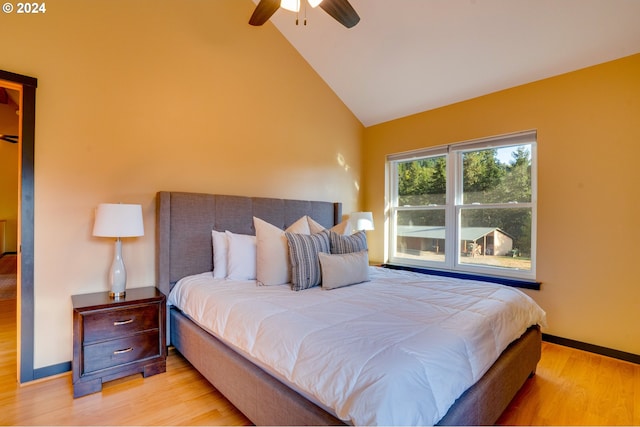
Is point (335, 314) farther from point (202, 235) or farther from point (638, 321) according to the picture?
point (638, 321)

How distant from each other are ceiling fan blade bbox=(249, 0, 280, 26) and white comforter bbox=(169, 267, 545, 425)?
1939 mm

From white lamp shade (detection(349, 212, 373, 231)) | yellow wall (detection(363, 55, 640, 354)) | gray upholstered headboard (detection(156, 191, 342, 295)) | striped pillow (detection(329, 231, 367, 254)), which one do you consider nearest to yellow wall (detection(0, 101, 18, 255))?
gray upholstered headboard (detection(156, 191, 342, 295))

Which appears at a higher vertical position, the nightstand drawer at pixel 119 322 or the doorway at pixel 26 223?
the doorway at pixel 26 223

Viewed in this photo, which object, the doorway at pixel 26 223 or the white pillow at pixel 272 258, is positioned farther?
the white pillow at pixel 272 258

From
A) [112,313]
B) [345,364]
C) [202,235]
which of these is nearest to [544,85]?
[345,364]

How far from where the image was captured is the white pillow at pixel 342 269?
2.28m

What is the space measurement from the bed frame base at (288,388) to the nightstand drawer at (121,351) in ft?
0.78

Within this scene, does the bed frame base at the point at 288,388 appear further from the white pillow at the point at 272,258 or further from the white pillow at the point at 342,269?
the white pillow at the point at 342,269

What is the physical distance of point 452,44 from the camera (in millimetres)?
2916

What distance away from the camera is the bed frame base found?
51.8 inches

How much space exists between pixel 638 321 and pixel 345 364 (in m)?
2.91

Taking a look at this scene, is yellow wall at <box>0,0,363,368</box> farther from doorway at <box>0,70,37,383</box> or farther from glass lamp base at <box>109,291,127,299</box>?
glass lamp base at <box>109,291,127,299</box>

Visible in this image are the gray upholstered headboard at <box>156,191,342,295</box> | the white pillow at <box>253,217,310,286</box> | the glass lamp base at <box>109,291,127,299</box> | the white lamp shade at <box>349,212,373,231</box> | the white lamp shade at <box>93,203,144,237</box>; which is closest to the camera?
the white lamp shade at <box>93,203,144,237</box>

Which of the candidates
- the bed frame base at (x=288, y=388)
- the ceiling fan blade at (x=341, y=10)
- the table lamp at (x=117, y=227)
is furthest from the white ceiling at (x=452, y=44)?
the table lamp at (x=117, y=227)
